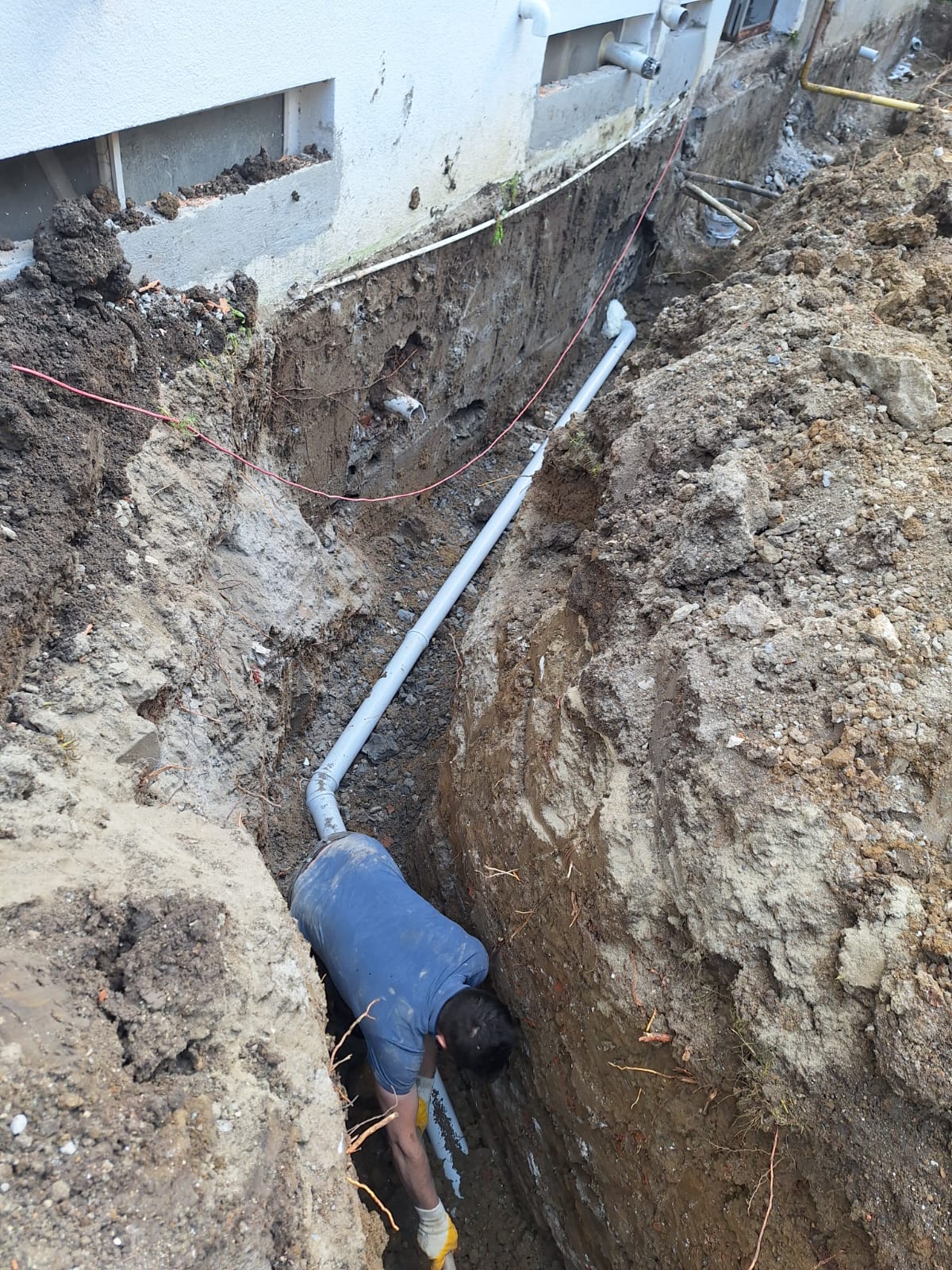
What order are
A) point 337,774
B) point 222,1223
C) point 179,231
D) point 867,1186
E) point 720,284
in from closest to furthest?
1. point 222,1223
2. point 867,1186
3. point 179,231
4. point 337,774
5. point 720,284

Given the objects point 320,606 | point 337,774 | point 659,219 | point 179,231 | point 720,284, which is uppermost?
point 179,231

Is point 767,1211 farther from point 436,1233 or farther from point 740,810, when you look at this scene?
point 436,1233

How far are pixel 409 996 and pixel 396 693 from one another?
6.47 feet

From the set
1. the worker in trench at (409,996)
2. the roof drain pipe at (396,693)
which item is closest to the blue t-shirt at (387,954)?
the worker in trench at (409,996)

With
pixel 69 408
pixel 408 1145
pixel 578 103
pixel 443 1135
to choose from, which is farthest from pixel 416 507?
pixel 408 1145

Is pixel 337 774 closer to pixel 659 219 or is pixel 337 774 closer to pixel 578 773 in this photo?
pixel 578 773

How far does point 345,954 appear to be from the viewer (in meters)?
2.96

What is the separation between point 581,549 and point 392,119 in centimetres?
267

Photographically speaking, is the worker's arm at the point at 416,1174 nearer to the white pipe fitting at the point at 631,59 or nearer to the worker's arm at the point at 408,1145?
the worker's arm at the point at 408,1145

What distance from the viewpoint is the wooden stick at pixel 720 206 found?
6.84 m

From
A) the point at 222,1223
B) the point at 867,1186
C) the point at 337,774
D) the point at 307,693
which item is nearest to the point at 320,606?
the point at 307,693

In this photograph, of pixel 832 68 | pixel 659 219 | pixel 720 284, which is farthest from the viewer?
pixel 832 68

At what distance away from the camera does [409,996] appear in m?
2.83

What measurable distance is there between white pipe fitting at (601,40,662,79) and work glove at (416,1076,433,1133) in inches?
288
